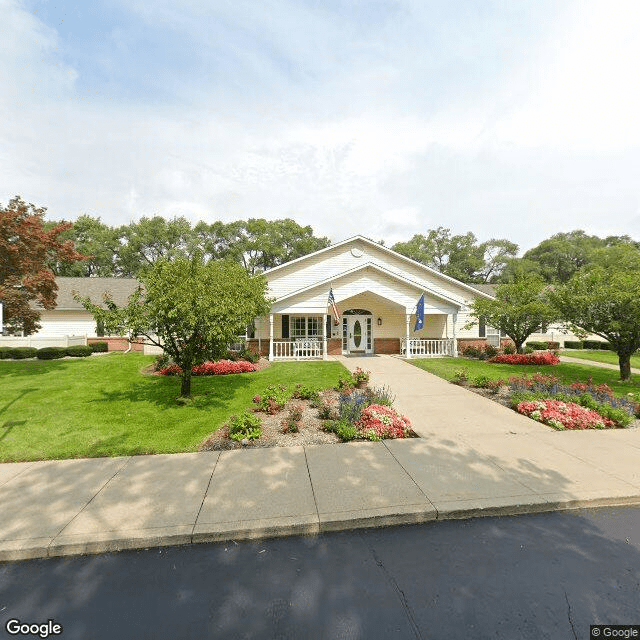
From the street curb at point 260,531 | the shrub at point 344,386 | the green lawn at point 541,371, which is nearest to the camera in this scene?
the street curb at point 260,531

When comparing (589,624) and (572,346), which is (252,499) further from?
(572,346)

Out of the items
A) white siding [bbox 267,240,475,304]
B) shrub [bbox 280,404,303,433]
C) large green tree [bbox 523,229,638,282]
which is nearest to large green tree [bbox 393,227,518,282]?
large green tree [bbox 523,229,638,282]

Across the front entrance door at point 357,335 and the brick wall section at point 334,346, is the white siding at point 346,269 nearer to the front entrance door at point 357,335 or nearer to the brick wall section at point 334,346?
the front entrance door at point 357,335

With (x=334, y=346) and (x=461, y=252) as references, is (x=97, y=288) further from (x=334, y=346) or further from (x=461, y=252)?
(x=461, y=252)

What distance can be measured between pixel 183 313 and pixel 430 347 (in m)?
16.2

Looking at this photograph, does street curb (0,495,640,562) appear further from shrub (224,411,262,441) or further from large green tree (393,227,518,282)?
large green tree (393,227,518,282)

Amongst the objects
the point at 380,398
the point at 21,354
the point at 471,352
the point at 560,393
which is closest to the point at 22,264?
the point at 21,354

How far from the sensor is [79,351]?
765 inches

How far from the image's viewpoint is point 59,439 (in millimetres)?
6836

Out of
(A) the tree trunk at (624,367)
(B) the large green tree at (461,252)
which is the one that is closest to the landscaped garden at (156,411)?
(A) the tree trunk at (624,367)

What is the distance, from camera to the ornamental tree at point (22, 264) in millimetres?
12211

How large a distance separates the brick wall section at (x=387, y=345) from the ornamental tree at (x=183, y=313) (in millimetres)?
12965

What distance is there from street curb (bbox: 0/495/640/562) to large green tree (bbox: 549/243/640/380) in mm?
11419

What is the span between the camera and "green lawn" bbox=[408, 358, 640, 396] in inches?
517
